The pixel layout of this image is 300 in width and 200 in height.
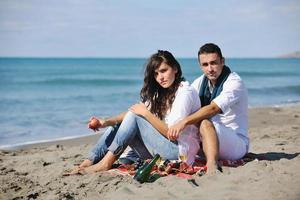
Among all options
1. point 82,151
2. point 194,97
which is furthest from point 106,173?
point 82,151

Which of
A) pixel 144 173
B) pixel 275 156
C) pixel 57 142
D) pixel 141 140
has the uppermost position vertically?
pixel 141 140

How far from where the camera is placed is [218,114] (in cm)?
514

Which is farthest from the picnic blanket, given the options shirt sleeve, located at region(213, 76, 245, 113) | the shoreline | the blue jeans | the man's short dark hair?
the shoreline

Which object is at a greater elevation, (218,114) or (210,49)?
(210,49)

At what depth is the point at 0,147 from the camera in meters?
9.18

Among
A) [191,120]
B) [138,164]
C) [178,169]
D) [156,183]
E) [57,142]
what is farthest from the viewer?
[57,142]

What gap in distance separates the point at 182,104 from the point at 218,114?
525 millimetres

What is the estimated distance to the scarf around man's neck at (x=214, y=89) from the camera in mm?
5137

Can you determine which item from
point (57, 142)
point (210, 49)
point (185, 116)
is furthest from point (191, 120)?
point (57, 142)

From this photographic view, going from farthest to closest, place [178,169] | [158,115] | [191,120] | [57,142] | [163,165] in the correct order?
[57,142] < [158,115] < [163,165] < [178,169] < [191,120]

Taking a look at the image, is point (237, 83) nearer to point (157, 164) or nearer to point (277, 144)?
point (157, 164)

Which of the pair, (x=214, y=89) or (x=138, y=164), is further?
(x=138, y=164)

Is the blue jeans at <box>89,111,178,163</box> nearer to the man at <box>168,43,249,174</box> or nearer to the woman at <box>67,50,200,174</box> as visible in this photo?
the woman at <box>67,50,200,174</box>

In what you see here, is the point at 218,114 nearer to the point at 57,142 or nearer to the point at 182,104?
the point at 182,104
